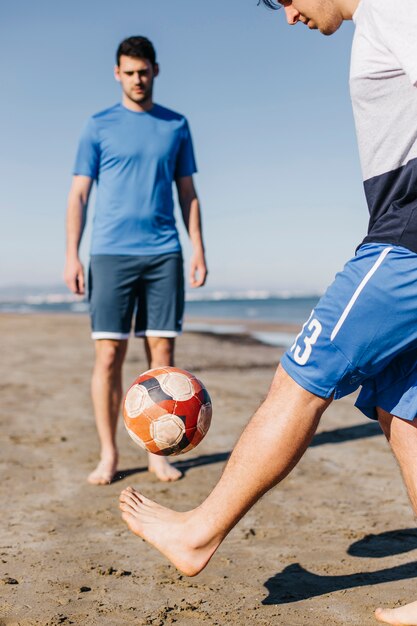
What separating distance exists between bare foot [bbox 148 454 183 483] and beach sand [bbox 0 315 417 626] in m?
0.07

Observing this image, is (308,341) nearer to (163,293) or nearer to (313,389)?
(313,389)

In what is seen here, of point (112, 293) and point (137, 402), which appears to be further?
point (112, 293)

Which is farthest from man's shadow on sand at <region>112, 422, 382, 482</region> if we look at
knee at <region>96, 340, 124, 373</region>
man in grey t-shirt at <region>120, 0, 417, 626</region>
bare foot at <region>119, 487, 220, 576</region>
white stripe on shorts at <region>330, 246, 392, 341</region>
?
white stripe on shorts at <region>330, 246, 392, 341</region>

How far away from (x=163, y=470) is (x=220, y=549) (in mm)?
1288

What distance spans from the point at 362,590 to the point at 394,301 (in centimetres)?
131

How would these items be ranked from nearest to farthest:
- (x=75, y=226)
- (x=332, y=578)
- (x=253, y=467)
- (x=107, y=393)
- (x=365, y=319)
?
(x=365, y=319), (x=253, y=467), (x=332, y=578), (x=107, y=393), (x=75, y=226)

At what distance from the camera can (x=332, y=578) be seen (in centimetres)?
290

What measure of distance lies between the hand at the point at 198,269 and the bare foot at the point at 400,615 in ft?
9.00

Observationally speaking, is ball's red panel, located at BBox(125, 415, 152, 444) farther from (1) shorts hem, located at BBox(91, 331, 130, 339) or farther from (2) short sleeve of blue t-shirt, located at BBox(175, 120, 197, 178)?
(2) short sleeve of blue t-shirt, located at BBox(175, 120, 197, 178)

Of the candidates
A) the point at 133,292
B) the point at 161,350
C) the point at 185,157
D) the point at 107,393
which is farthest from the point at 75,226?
the point at 107,393

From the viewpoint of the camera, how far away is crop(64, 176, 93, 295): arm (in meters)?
4.54

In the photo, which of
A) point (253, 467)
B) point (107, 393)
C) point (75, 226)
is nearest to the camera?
point (253, 467)

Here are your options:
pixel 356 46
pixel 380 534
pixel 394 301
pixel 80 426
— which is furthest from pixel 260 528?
pixel 80 426

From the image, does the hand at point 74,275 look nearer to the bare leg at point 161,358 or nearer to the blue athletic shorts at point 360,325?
the bare leg at point 161,358
